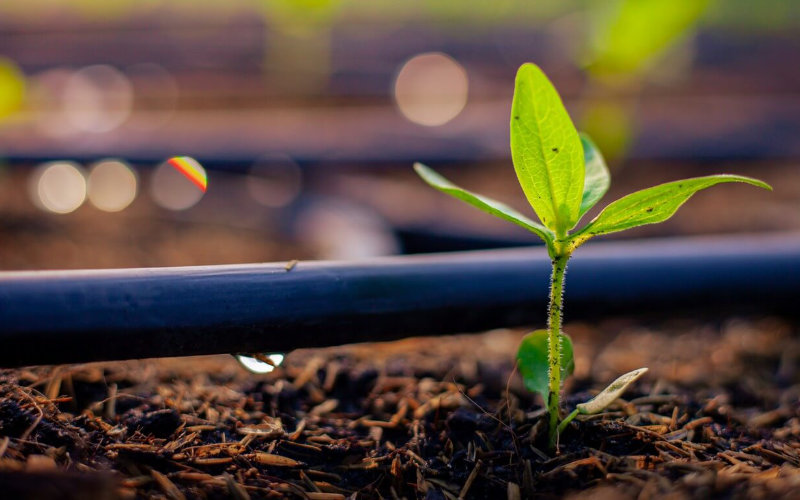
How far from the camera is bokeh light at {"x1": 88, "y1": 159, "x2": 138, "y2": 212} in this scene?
2.13 metres

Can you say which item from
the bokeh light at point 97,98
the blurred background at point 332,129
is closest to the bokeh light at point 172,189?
the blurred background at point 332,129

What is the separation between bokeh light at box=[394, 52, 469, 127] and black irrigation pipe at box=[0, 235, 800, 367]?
Answer: 2797 millimetres

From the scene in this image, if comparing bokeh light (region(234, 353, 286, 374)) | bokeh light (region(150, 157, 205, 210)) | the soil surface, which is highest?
bokeh light (region(150, 157, 205, 210))

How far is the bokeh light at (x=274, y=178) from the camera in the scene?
2221 millimetres

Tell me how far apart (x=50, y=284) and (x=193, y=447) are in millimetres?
256

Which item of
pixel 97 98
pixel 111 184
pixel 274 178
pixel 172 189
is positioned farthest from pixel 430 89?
pixel 111 184

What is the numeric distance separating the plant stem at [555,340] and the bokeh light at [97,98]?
3.05 m

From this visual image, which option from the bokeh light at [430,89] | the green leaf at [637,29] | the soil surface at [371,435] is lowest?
the soil surface at [371,435]

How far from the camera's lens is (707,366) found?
1.10m

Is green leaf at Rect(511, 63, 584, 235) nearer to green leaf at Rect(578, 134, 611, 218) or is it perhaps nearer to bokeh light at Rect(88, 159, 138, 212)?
green leaf at Rect(578, 134, 611, 218)

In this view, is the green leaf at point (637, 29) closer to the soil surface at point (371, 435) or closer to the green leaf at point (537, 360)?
the soil surface at point (371, 435)

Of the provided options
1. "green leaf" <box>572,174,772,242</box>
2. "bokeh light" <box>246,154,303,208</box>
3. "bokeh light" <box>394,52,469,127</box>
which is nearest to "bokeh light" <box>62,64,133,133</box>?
"bokeh light" <box>246,154,303,208</box>

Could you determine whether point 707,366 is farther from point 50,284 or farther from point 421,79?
point 421,79

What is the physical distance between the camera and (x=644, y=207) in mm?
595
